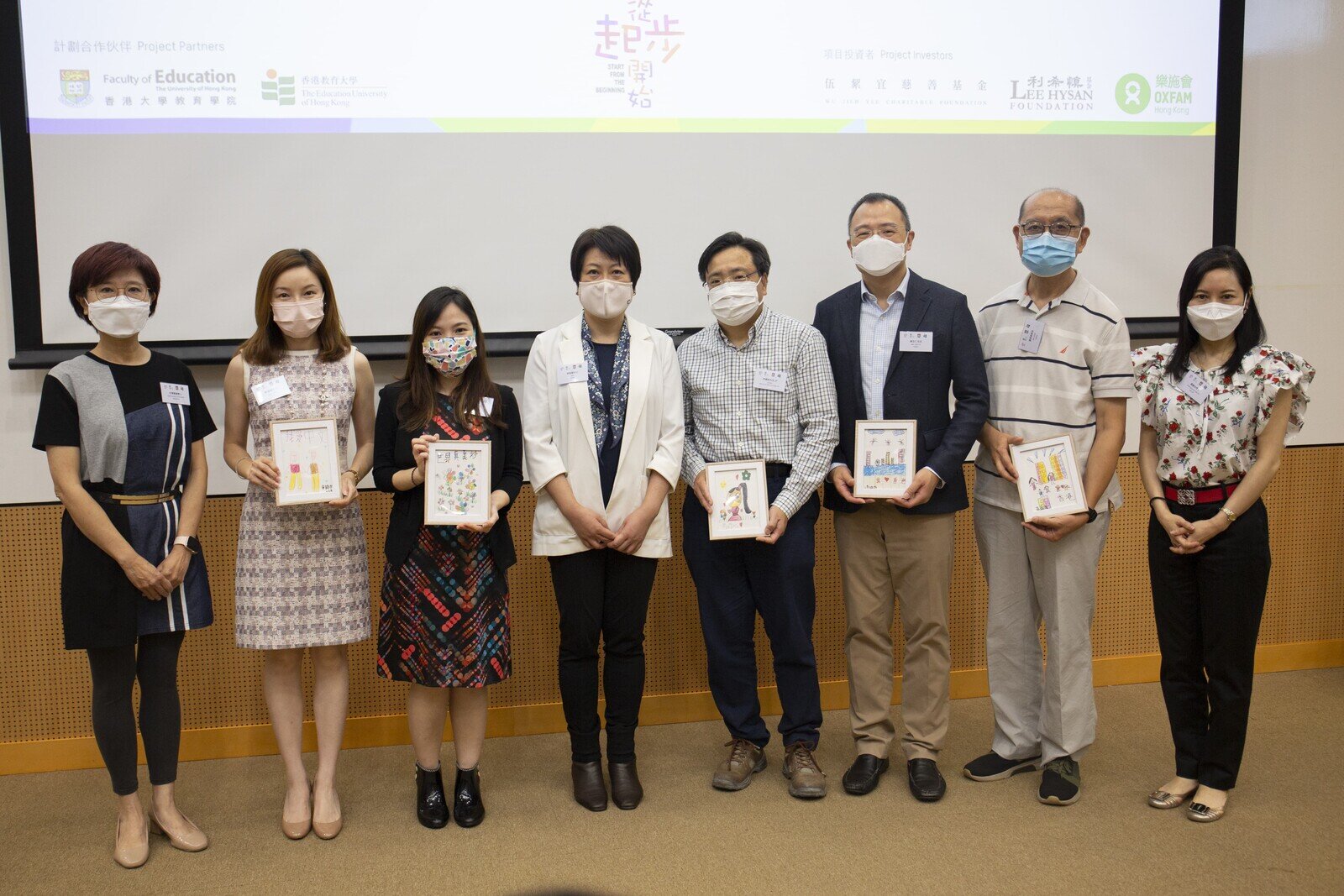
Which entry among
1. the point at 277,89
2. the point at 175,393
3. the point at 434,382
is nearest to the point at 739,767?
the point at 434,382

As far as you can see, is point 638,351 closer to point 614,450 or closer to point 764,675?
point 614,450

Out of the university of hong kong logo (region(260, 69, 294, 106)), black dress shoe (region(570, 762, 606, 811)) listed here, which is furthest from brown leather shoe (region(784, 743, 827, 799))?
the university of hong kong logo (region(260, 69, 294, 106))

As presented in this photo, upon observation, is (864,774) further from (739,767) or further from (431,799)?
(431,799)

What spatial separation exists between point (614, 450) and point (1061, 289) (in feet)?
4.82

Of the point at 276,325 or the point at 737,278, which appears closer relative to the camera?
the point at 276,325

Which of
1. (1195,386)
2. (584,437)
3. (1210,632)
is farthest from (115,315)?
(1210,632)

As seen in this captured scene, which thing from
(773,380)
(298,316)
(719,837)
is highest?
(298,316)

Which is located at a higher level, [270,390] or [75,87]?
[75,87]

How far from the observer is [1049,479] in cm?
296

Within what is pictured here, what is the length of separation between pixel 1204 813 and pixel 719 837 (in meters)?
1.44

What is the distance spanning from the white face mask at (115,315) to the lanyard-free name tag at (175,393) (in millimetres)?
177

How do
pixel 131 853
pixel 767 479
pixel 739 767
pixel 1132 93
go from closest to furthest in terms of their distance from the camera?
pixel 131 853 → pixel 767 479 → pixel 739 767 → pixel 1132 93

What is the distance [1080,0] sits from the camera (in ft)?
12.9

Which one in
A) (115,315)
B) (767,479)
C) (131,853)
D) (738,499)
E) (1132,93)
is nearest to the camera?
(115,315)
